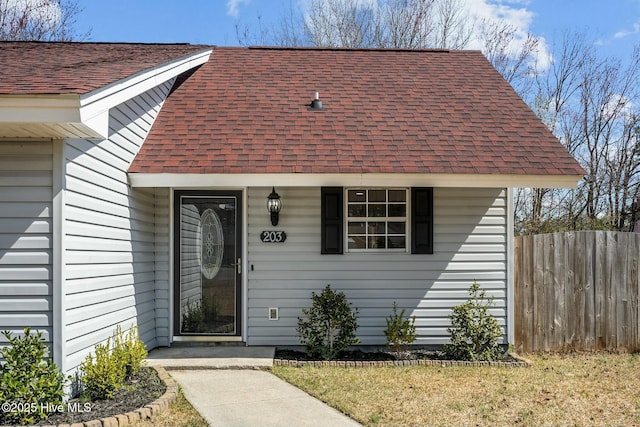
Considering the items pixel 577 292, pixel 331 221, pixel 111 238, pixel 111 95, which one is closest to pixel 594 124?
pixel 577 292

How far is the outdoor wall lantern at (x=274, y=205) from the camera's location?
7.35 metres

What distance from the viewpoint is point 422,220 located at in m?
7.50

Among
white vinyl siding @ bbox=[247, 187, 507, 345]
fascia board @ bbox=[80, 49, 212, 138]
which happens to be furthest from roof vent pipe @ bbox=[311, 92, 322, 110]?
fascia board @ bbox=[80, 49, 212, 138]

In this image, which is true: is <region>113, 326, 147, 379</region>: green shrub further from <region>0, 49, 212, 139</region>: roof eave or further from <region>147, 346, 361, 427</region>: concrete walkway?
<region>0, 49, 212, 139</region>: roof eave

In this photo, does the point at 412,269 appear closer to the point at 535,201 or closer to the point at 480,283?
the point at 480,283

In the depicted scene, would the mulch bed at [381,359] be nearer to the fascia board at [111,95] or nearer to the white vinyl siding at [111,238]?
the white vinyl siding at [111,238]

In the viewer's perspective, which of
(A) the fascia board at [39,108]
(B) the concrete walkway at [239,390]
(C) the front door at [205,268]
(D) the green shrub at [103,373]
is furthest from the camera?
(C) the front door at [205,268]

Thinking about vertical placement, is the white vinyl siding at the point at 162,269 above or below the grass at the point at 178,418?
above

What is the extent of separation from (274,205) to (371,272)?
1636 millimetres

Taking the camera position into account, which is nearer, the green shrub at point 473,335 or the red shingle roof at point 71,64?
the red shingle roof at point 71,64

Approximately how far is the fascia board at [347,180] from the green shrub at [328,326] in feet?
4.72

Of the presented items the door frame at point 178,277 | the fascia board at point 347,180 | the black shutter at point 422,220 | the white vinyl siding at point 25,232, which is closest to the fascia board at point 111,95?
the white vinyl siding at point 25,232

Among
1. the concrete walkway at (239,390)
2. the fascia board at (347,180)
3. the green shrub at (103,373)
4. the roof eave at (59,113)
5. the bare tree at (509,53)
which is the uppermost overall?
the bare tree at (509,53)

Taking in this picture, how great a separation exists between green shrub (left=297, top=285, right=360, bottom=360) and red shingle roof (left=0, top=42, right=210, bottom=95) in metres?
3.61
